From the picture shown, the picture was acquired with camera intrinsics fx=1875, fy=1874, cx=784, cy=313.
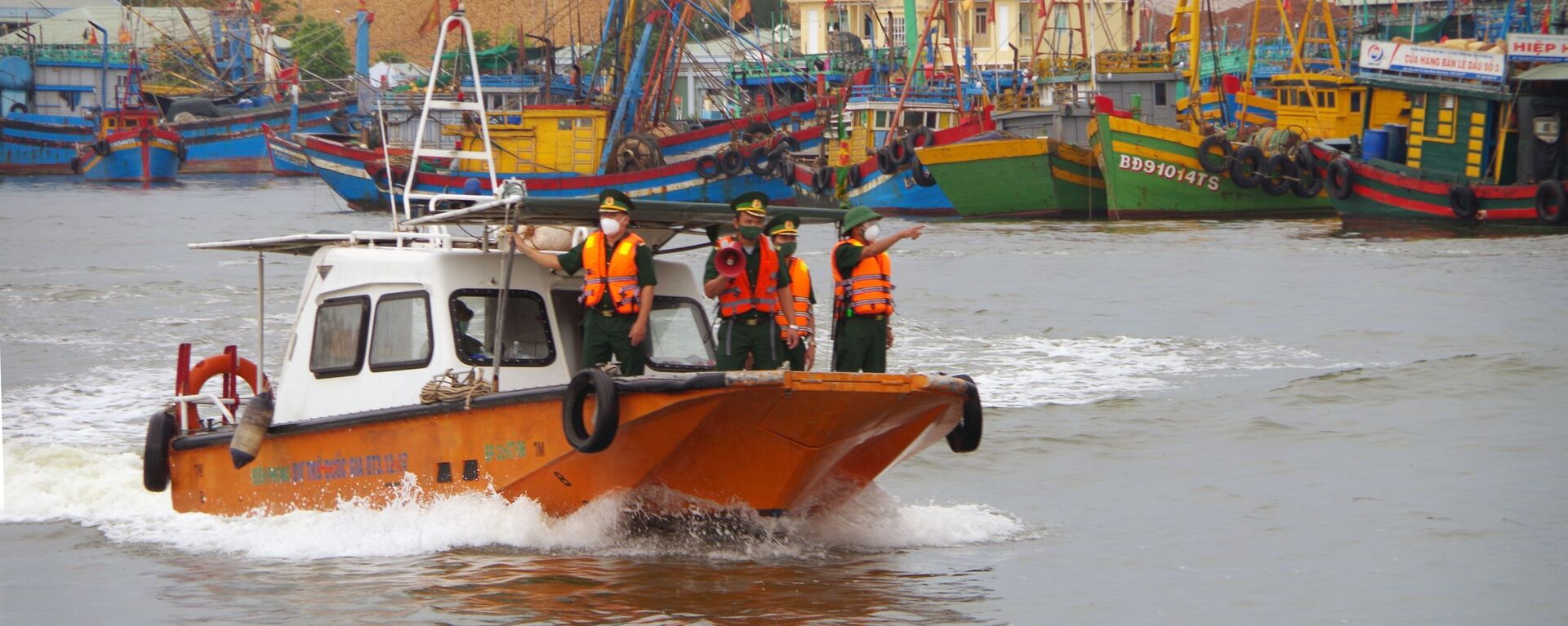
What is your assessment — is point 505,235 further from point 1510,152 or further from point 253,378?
point 1510,152

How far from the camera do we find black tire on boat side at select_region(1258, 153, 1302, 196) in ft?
119

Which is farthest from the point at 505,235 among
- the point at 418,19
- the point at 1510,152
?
the point at 418,19

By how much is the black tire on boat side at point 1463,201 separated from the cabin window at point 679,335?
24277 mm

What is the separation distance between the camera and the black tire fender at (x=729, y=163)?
142 ft

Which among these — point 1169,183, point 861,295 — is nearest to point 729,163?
point 1169,183

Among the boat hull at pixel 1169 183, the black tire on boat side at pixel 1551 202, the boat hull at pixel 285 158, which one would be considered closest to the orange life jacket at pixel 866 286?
the black tire on boat side at pixel 1551 202

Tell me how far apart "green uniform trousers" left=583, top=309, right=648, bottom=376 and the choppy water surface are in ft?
2.45

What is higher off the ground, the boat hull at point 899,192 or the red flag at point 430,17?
the red flag at point 430,17

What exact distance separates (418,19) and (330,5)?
45.1 ft

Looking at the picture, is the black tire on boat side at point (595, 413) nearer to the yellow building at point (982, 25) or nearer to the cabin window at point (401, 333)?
the cabin window at point (401, 333)

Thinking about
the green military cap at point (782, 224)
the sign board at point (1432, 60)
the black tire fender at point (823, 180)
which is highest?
the sign board at point (1432, 60)

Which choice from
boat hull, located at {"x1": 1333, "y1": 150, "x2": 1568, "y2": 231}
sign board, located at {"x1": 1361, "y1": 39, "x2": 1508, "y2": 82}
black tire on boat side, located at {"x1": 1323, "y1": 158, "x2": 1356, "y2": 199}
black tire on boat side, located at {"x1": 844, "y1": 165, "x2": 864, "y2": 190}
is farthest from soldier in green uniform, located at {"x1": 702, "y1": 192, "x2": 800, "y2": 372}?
black tire on boat side, located at {"x1": 844, "y1": 165, "x2": 864, "y2": 190}

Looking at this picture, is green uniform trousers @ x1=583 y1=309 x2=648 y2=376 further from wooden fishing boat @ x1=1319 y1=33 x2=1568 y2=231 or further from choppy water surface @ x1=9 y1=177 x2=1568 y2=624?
wooden fishing boat @ x1=1319 y1=33 x2=1568 y2=231

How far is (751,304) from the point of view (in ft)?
29.7
